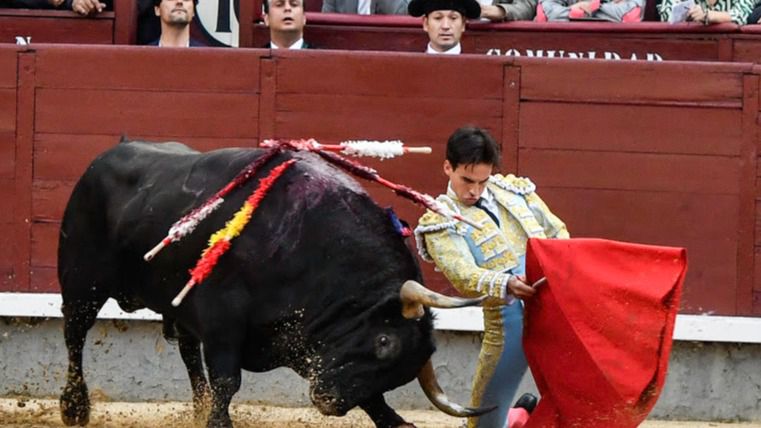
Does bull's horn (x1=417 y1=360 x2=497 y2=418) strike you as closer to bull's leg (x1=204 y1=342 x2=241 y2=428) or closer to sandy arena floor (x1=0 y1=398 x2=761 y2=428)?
bull's leg (x1=204 y1=342 x2=241 y2=428)

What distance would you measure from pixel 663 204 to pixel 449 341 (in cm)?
107

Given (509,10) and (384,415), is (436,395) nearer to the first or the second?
(384,415)

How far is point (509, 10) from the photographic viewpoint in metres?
8.01

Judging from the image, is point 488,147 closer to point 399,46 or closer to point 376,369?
point 376,369

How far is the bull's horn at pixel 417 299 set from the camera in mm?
5277

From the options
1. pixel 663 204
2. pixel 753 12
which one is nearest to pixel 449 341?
pixel 663 204

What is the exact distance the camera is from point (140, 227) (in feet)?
19.9

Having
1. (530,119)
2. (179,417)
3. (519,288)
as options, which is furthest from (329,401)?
(530,119)

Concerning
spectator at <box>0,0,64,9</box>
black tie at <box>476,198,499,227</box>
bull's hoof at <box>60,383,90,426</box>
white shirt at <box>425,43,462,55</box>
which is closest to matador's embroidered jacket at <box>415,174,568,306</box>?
black tie at <box>476,198,499,227</box>

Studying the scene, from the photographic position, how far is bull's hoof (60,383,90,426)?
6.53m

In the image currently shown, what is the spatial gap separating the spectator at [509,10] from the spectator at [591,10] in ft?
0.24

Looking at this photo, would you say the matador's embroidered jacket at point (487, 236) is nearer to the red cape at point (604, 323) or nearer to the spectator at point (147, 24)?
the red cape at point (604, 323)

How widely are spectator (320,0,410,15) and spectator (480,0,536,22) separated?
429 millimetres

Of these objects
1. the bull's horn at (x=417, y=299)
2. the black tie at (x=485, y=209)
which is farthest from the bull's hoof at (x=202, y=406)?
the black tie at (x=485, y=209)
